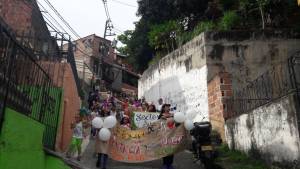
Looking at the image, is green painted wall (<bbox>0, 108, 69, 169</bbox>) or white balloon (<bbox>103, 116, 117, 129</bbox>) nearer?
green painted wall (<bbox>0, 108, 69, 169</bbox>)

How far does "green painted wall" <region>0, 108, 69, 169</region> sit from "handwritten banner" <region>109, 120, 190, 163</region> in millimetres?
2683

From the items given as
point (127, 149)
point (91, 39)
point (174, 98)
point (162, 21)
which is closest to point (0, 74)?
point (127, 149)

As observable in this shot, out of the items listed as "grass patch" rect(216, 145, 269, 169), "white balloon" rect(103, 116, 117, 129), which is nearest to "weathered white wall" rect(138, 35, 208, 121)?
"grass patch" rect(216, 145, 269, 169)

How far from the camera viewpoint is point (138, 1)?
2255 centimetres

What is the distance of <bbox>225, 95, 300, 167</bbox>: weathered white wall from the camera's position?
693 cm

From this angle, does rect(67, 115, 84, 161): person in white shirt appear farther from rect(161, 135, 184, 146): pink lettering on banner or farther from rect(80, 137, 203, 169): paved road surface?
rect(161, 135, 184, 146): pink lettering on banner

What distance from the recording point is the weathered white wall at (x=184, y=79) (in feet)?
44.7

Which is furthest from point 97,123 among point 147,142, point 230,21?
point 230,21

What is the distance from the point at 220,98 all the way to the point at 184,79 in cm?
394

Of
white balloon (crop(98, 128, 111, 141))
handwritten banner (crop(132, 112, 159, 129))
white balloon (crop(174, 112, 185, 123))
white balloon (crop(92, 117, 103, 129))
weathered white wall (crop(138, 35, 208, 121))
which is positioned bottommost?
white balloon (crop(98, 128, 111, 141))

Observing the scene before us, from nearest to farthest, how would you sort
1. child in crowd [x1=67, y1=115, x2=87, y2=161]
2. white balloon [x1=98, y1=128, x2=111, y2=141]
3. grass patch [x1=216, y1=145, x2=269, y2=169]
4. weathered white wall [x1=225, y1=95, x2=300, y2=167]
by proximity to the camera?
weathered white wall [x1=225, y1=95, x2=300, y2=167], grass patch [x1=216, y1=145, x2=269, y2=169], white balloon [x1=98, y1=128, x2=111, y2=141], child in crowd [x1=67, y1=115, x2=87, y2=161]

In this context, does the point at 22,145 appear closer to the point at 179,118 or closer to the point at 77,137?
the point at 77,137

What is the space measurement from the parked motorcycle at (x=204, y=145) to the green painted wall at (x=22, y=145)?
10.4ft

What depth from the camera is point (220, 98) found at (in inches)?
456
